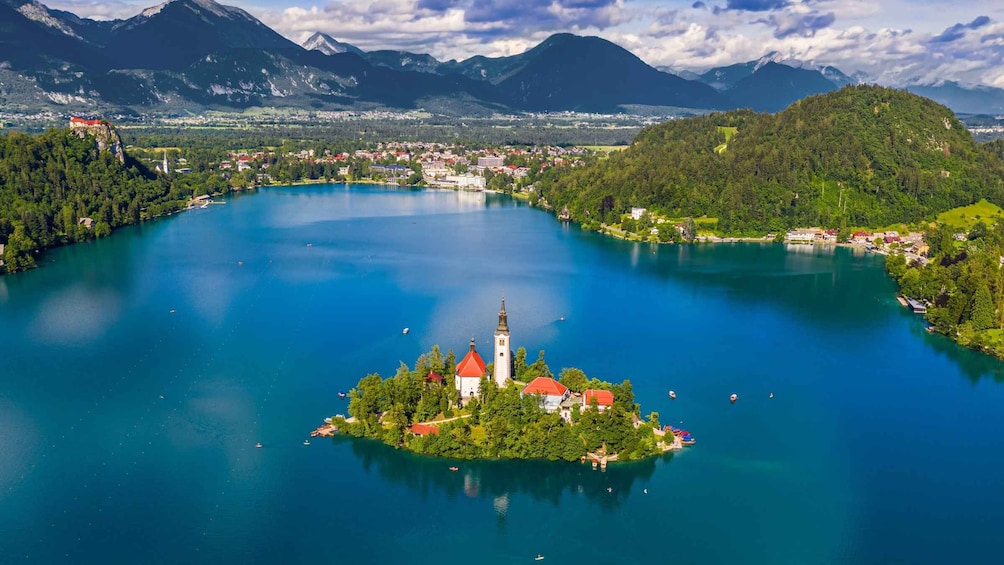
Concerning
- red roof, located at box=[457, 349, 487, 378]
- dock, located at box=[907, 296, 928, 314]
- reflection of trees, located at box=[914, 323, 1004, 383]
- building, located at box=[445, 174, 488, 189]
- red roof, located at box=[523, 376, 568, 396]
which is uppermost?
building, located at box=[445, 174, 488, 189]

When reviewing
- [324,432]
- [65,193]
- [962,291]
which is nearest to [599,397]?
[324,432]

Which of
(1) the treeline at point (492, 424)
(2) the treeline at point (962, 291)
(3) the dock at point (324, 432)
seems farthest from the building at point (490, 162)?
(3) the dock at point (324, 432)

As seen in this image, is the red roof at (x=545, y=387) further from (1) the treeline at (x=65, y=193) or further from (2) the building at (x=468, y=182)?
(2) the building at (x=468, y=182)

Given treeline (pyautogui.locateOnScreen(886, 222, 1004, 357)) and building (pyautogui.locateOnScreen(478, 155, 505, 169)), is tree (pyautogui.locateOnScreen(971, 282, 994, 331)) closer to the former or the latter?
treeline (pyautogui.locateOnScreen(886, 222, 1004, 357))

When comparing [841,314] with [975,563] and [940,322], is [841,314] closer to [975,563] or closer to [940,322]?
[940,322]

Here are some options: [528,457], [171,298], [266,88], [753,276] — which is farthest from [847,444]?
[266,88]

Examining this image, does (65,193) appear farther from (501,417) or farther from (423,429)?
(501,417)

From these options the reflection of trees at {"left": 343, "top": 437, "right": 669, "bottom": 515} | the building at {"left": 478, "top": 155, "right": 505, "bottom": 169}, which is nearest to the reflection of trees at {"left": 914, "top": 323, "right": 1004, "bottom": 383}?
the reflection of trees at {"left": 343, "top": 437, "right": 669, "bottom": 515}

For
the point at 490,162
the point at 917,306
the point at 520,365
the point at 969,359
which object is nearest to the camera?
the point at 520,365
